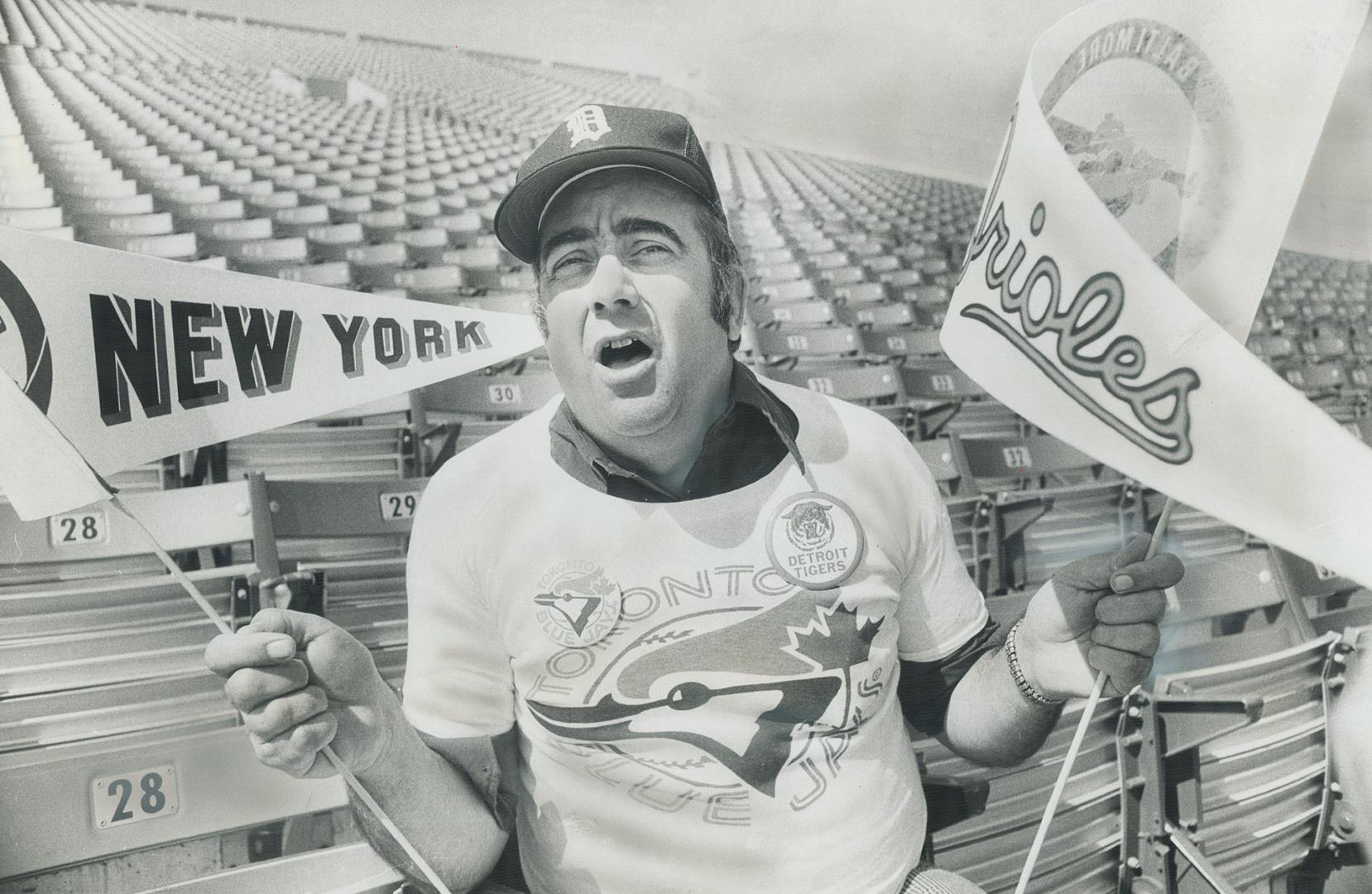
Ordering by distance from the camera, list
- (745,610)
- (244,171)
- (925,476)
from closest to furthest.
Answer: (745,610) → (925,476) → (244,171)

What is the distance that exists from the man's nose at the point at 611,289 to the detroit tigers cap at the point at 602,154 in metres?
0.11

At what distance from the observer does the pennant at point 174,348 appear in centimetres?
89

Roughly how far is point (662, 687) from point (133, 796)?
2.12 feet

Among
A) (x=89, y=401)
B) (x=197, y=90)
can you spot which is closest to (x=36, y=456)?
(x=89, y=401)

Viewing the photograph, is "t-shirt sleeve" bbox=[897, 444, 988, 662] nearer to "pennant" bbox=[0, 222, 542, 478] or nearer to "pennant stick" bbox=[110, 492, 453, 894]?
"pennant stick" bbox=[110, 492, 453, 894]

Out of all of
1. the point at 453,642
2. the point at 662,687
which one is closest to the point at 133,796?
the point at 453,642

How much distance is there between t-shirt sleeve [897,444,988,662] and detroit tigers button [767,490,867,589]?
0.09 metres

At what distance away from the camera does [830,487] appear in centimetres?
108

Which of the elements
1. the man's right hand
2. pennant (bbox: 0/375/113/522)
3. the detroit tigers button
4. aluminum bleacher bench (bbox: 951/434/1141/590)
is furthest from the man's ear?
aluminum bleacher bench (bbox: 951/434/1141/590)

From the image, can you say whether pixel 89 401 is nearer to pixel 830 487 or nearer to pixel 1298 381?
pixel 830 487

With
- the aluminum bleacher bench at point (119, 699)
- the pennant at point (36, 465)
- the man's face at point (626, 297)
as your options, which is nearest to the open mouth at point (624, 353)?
the man's face at point (626, 297)

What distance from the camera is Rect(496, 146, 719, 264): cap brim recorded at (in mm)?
979

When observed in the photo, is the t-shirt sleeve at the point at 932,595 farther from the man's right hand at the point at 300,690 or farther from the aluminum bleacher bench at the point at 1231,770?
the man's right hand at the point at 300,690

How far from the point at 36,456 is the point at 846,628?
2.67 ft
